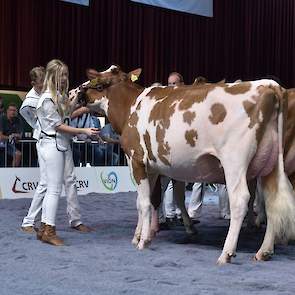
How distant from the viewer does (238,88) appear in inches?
187

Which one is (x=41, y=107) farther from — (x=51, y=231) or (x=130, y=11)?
(x=130, y=11)

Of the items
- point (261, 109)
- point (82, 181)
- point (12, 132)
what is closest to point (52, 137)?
point (261, 109)

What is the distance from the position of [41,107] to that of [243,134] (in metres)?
1.87

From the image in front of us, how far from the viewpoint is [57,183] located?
5414 millimetres

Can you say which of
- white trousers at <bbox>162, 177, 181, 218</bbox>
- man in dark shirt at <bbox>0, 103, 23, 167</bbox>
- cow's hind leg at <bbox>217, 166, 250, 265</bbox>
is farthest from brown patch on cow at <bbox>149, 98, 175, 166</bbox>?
man in dark shirt at <bbox>0, 103, 23, 167</bbox>

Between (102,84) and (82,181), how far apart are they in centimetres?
454

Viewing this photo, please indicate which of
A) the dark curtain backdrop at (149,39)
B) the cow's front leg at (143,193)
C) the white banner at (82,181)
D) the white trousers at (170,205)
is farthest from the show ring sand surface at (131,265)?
the dark curtain backdrop at (149,39)

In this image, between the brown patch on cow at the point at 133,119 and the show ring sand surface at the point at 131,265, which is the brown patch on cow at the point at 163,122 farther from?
the show ring sand surface at the point at 131,265

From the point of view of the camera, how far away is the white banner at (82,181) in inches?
365

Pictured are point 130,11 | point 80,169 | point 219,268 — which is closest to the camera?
point 219,268

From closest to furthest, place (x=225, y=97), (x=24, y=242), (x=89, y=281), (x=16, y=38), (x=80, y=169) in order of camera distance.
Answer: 1. (x=89, y=281)
2. (x=225, y=97)
3. (x=24, y=242)
4. (x=80, y=169)
5. (x=16, y=38)

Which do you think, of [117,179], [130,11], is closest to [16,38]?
[130,11]

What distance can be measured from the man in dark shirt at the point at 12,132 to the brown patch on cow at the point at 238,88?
643 centimetres

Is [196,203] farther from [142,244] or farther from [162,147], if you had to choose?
[162,147]
